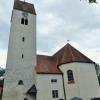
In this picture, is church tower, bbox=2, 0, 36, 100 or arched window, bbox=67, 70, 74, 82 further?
arched window, bbox=67, 70, 74, 82

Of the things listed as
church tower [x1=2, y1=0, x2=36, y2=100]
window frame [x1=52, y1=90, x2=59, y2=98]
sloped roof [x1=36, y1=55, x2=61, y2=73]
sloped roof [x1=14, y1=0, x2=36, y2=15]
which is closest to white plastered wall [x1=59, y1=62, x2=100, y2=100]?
window frame [x1=52, y1=90, x2=59, y2=98]

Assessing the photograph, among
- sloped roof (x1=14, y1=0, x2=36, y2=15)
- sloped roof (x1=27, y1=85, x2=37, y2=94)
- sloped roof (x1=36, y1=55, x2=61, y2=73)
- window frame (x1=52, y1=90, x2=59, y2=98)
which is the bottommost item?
window frame (x1=52, y1=90, x2=59, y2=98)

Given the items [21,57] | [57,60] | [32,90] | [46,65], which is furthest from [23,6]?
[32,90]

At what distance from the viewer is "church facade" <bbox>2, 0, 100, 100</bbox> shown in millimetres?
21678

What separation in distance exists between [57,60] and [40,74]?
5836 mm

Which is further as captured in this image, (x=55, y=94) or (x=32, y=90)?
(x=55, y=94)

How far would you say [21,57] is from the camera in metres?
24.0

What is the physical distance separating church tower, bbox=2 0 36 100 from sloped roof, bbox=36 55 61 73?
49.9 inches

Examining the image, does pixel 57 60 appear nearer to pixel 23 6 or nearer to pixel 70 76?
pixel 70 76

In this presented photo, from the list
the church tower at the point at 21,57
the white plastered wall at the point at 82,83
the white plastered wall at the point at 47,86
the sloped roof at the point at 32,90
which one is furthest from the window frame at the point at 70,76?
the church tower at the point at 21,57

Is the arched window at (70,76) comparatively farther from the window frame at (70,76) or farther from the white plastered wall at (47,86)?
the white plastered wall at (47,86)

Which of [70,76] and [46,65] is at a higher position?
[46,65]

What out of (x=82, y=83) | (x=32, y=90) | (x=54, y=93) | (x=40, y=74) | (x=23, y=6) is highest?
(x=23, y=6)

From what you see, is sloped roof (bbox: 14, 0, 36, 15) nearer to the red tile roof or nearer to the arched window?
the red tile roof
